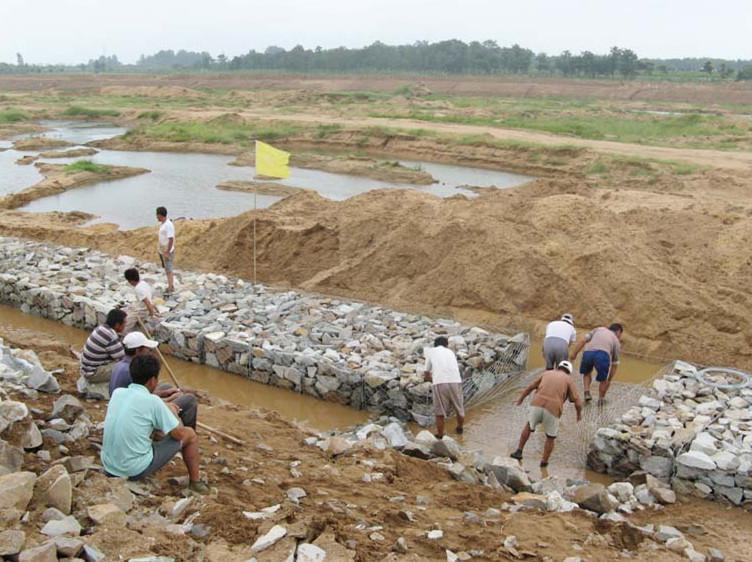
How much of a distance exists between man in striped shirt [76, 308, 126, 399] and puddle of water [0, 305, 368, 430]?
2691 mm

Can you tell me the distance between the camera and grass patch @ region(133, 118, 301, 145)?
1556 inches

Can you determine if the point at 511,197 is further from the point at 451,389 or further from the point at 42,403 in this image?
the point at 42,403

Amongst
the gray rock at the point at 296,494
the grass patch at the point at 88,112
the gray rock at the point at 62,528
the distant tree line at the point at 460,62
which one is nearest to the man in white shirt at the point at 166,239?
the gray rock at the point at 296,494

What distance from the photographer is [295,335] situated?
35.3ft

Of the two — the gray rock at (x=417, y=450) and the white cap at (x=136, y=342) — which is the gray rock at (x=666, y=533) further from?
the white cap at (x=136, y=342)

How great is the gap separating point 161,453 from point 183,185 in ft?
79.1

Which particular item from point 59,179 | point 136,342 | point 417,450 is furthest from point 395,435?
point 59,179

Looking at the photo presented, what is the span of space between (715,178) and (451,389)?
18.6 metres

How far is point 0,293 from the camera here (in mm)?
13680

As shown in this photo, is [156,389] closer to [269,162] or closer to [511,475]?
[511,475]

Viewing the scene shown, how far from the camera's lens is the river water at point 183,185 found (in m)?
24.1

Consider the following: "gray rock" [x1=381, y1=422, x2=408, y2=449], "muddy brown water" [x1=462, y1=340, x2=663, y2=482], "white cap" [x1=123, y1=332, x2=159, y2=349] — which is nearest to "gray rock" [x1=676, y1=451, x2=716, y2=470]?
"muddy brown water" [x1=462, y1=340, x2=663, y2=482]

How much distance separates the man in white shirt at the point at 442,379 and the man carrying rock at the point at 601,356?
1.85 metres

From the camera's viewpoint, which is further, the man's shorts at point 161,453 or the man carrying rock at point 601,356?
the man carrying rock at point 601,356
